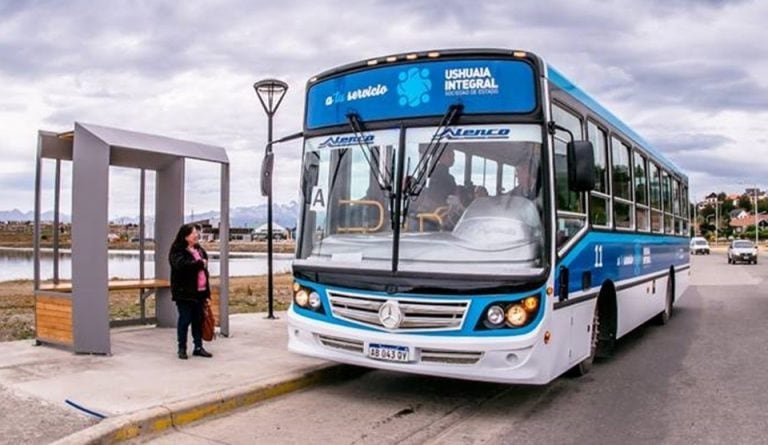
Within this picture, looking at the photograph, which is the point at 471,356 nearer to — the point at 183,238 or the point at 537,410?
the point at 537,410

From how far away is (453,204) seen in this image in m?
6.61

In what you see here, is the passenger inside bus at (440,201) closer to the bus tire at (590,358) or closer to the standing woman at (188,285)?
the bus tire at (590,358)

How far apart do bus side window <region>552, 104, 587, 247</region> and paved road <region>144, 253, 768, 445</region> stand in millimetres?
1650

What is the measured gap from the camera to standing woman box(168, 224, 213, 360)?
333 inches

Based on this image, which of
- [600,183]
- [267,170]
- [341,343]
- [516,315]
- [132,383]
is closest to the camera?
[516,315]

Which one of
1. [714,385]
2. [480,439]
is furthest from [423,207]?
[714,385]

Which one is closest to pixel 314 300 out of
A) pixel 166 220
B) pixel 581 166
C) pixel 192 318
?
pixel 192 318

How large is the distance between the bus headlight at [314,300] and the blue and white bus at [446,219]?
2 centimetres

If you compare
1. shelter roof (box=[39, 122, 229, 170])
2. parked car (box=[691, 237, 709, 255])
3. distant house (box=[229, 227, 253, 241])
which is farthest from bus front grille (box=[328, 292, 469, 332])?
distant house (box=[229, 227, 253, 241])

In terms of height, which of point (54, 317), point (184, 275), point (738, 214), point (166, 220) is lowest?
point (54, 317)

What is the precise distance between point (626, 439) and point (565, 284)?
1511 mm

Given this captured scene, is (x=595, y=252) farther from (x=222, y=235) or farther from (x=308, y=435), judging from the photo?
(x=222, y=235)

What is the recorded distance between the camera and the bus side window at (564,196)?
21.8ft

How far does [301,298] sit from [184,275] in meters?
2.01
